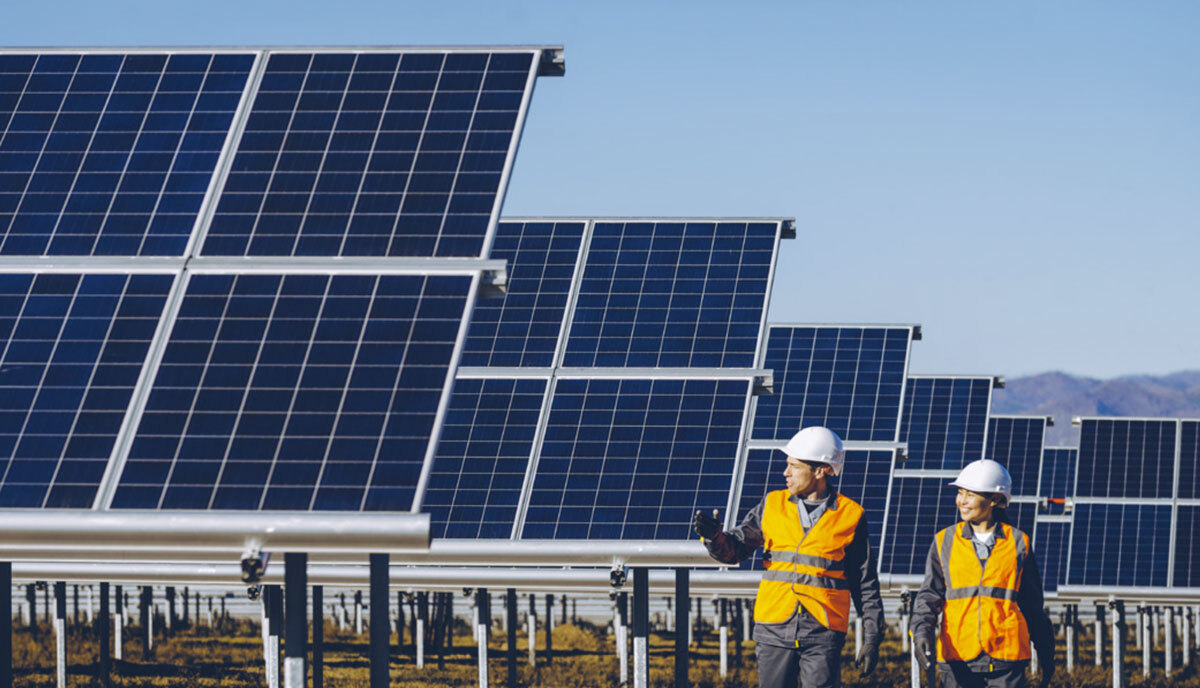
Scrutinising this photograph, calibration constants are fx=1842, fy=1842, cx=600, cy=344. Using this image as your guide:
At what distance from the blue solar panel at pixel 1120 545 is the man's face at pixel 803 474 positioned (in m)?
29.8

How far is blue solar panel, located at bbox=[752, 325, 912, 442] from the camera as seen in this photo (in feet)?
128

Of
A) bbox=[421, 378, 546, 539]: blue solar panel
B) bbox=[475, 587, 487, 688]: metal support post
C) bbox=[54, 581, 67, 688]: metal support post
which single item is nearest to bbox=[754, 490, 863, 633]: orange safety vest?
bbox=[421, 378, 546, 539]: blue solar panel

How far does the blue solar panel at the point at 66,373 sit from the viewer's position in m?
14.7

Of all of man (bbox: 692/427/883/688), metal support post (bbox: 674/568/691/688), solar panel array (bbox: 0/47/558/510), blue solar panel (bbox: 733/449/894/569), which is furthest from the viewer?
blue solar panel (bbox: 733/449/894/569)

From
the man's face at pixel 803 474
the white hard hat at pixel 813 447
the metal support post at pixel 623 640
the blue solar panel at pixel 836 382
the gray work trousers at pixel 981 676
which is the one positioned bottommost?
the gray work trousers at pixel 981 676

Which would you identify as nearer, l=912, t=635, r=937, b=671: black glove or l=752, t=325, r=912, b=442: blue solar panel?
l=912, t=635, r=937, b=671: black glove

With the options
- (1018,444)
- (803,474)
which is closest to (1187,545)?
(1018,444)

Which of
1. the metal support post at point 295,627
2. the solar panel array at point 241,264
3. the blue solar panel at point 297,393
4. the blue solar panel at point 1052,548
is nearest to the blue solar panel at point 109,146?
the solar panel array at point 241,264

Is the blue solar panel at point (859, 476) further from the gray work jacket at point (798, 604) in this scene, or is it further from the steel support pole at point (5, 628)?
the gray work jacket at point (798, 604)

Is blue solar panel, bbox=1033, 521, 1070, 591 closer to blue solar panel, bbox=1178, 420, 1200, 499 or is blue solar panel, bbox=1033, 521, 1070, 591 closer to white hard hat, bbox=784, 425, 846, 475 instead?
blue solar panel, bbox=1178, 420, 1200, 499

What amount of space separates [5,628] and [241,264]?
377cm

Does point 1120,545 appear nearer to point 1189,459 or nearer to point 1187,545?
point 1187,545

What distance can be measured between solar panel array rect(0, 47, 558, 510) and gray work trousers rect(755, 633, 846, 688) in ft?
9.72

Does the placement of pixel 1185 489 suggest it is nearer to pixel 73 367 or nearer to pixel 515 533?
pixel 515 533
